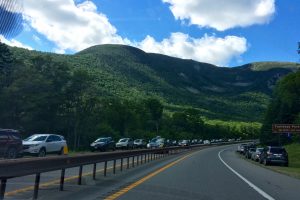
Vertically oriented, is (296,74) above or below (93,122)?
above

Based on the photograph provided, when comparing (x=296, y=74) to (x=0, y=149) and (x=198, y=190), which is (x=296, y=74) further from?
(x=198, y=190)

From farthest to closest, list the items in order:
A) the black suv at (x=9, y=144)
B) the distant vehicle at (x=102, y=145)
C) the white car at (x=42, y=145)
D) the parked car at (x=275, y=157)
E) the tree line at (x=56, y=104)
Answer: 1. the tree line at (x=56, y=104)
2. the distant vehicle at (x=102, y=145)
3. the parked car at (x=275, y=157)
4. the white car at (x=42, y=145)
5. the black suv at (x=9, y=144)

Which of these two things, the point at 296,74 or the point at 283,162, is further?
the point at 296,74

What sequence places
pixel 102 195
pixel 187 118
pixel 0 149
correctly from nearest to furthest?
pixel 102 195 → pixel 0 149 → pixel 187 118

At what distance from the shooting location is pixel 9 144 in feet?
100

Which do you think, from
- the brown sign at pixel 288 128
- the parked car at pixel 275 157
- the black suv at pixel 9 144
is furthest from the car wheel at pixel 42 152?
the brown sign at pixel 288 128

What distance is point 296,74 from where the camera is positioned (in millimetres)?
86500

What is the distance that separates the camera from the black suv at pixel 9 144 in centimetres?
3023

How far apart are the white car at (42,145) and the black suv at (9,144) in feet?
9.50

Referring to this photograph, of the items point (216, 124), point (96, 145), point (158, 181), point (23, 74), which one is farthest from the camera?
point (216, 124)

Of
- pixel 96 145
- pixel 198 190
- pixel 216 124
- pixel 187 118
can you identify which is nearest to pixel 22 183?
pixel 198 190

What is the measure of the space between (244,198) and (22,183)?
6.75m

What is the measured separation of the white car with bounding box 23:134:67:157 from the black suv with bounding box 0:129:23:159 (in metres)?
2.90

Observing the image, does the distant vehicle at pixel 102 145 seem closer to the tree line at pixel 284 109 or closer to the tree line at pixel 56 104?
the tree line at pixel 56 104
